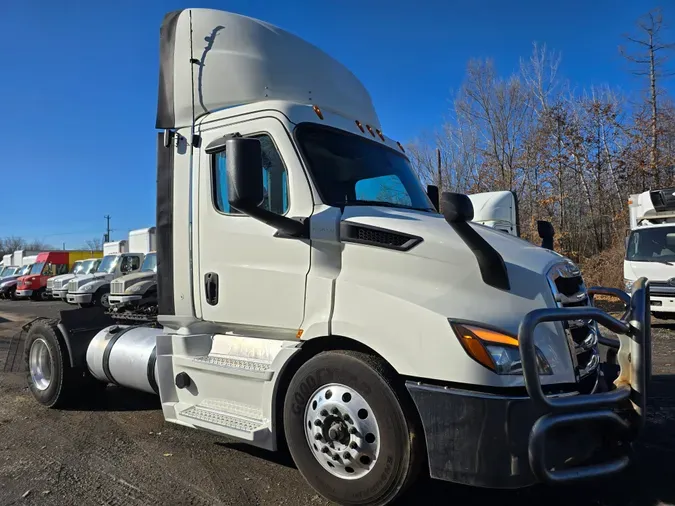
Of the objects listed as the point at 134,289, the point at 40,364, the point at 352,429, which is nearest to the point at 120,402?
the point at 40,364

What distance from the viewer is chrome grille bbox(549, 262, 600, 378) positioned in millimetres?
3055

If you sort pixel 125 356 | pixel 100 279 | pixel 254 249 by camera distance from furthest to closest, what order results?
1. pixel 100 279
2. pixel 125 356
3. pixel 254 249

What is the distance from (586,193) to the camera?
2442 cm

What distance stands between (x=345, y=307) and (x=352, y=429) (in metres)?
0.72

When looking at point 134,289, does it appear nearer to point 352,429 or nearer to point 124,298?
point 124,298

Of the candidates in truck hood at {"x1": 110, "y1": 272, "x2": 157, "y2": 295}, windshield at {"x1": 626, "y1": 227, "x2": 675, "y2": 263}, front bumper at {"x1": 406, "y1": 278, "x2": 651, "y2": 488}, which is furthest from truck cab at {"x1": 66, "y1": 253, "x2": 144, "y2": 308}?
front bumper at {"x1": 406, "y1": 278, "x2": 651, "y2": 488}

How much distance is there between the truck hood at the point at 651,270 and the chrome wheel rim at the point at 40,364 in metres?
11.2

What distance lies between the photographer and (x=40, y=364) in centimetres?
621

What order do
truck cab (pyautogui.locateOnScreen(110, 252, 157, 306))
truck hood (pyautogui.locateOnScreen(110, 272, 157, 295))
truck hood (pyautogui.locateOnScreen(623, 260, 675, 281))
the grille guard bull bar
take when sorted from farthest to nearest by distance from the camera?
truck hood (pyautogui.locateOnScreen(623, 260, 675, 281))
truck hood (pyautogui.locateOnScreen(110, 272, 157, 295))
truck cab (pyautogui.locateOnScreen(110, 252, 157, 306))
the grille guard bull bar

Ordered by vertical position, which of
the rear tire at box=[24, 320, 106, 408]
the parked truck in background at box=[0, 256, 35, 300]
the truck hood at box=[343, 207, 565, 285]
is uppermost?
the truck hood at box=[343, 207, 565, 285]

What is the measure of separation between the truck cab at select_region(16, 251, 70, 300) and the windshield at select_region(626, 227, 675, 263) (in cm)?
2963

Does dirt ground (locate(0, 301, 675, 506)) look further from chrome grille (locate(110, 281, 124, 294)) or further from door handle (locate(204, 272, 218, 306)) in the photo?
chrome grille (locate(110, 281, 124, 294))

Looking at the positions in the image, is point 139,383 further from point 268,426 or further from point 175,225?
point 268,426

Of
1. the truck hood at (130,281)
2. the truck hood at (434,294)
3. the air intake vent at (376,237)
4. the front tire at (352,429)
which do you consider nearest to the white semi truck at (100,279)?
the truck hood at (130,281)
